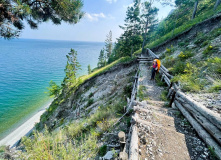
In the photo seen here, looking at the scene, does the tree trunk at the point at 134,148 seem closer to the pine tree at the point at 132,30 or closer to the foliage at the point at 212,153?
the foliage at the point at 212,153

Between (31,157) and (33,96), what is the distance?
37.1 metres

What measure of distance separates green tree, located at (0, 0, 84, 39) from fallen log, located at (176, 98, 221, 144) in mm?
6544

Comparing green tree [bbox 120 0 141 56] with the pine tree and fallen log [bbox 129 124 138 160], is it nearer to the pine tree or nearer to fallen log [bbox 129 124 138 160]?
the pine tree

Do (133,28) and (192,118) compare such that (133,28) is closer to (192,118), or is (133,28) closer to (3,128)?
(192,118)

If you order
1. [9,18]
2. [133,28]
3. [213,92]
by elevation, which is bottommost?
[213,92]

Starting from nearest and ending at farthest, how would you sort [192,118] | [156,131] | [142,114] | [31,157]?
[31,157] → [156,131] → [192,118] → [142,114]

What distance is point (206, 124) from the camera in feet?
10.3

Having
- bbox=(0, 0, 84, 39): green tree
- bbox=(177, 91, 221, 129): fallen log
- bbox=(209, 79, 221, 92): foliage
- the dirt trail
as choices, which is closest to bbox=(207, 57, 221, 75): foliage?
bbox=(209, 79, 221, 92): foliage

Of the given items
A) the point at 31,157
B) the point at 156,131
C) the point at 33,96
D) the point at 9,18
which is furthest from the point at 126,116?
the point at 33,96

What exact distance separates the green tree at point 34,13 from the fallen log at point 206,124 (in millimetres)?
6544

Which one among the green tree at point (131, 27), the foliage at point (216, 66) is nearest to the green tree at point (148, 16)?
the green tree at point (131, 27)

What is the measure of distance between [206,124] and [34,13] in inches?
303

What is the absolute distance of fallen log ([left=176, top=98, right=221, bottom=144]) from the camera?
108 inches

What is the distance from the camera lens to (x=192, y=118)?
12.7 ft
